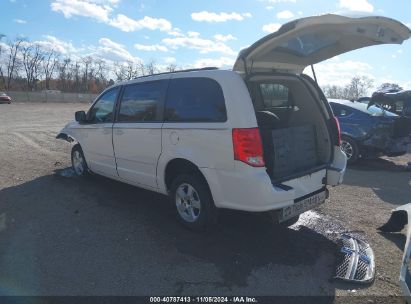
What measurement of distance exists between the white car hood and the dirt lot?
2.01 meters

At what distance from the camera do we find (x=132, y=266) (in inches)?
146

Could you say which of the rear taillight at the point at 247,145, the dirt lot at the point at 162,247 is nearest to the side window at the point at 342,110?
the dirt lot at the point at 162,247

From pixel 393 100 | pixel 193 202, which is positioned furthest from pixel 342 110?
pixel 193 202

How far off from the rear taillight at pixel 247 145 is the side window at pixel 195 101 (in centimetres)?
27

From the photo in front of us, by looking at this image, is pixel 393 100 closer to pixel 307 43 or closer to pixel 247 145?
pixel 307 43

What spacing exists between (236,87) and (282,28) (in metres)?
0.74

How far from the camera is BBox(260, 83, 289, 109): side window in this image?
15.4ft

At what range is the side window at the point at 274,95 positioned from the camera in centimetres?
469

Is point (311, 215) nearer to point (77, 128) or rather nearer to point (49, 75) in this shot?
point (77, 128)

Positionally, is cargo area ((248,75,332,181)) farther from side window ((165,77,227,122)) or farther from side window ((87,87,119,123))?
side window ((87,87,119,123))

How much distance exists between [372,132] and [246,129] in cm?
611

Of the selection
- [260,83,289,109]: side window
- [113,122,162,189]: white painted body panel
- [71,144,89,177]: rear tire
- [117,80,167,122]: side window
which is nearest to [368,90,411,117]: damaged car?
[260,83,289,109]: side window

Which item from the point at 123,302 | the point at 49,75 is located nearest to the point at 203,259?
the point at 123,302

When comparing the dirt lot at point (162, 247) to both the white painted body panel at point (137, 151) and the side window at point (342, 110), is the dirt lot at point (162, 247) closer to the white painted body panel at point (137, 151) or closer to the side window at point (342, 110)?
the white painted body panel at point (137, 151)
